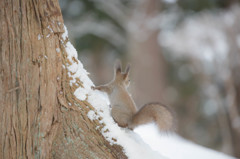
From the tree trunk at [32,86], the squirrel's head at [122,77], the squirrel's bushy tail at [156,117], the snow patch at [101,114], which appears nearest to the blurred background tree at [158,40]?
the squirrel's head at [122,77]

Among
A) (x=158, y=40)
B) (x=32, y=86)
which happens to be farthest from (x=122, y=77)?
(x=158, y=40)

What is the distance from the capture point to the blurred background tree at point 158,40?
33.2 ft

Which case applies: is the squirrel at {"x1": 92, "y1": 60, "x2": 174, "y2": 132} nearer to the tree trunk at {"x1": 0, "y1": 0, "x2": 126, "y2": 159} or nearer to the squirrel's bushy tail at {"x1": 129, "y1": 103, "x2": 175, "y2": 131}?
the squirrel's bushy tail at {"x1": 129, "y1": 103, "x2": 175, "y2": 131}

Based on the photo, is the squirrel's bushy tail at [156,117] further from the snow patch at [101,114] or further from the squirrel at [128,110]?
the snow patch at [101,114]

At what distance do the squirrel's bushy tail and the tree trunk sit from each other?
2.98 feet

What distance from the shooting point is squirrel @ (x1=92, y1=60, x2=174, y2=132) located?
3012 mm

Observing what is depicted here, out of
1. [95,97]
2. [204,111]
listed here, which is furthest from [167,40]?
[95,97]

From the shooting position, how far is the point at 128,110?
3.43 m

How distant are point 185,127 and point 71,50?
14.0 m

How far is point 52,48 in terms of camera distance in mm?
2338

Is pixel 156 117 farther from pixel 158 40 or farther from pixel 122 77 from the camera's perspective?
pixel 158 40

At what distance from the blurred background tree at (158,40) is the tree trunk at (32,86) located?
8124 millimetres

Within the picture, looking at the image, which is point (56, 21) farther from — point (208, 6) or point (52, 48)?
point (208, 6)

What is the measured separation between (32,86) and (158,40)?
1029 centimetres
